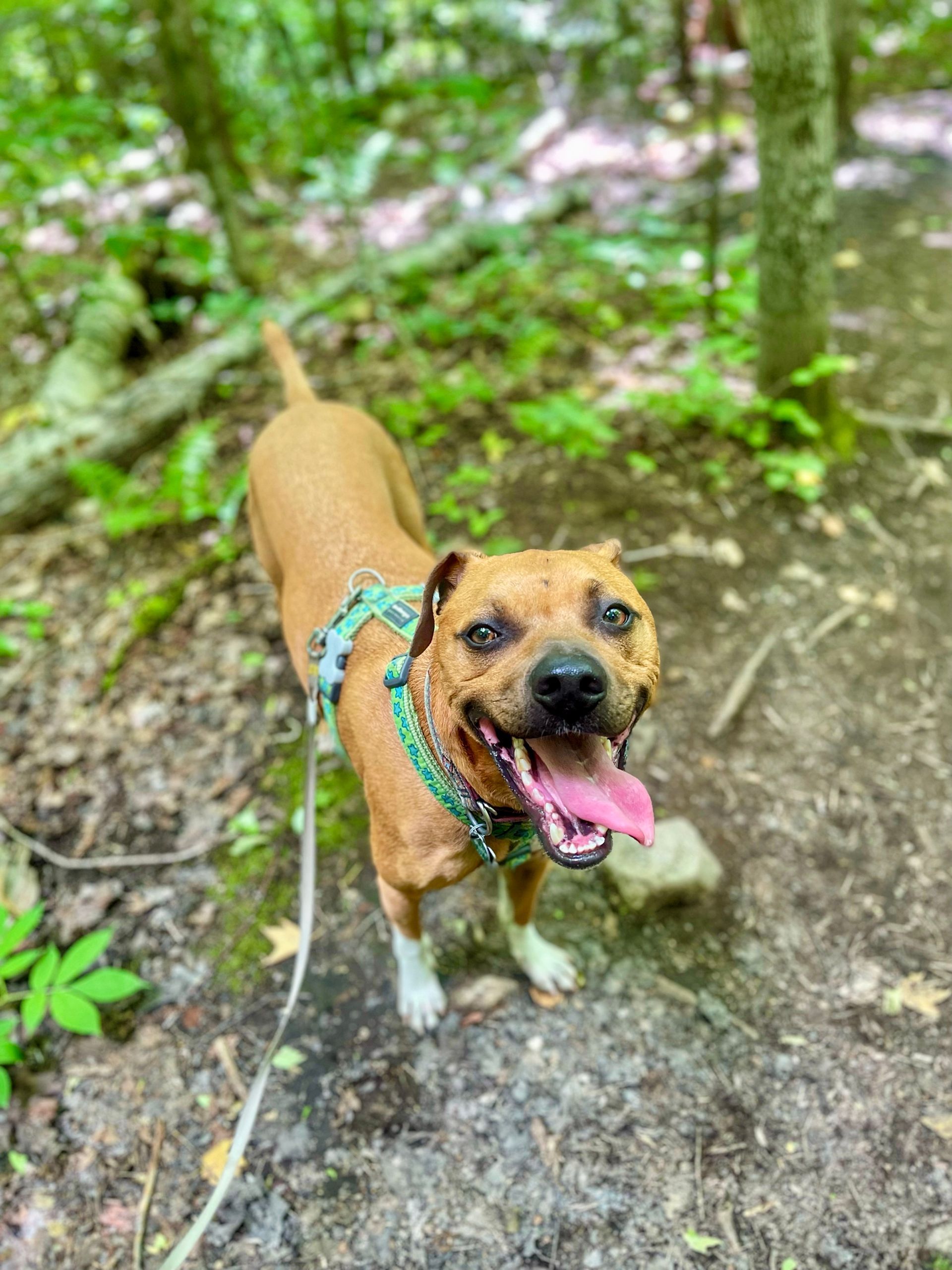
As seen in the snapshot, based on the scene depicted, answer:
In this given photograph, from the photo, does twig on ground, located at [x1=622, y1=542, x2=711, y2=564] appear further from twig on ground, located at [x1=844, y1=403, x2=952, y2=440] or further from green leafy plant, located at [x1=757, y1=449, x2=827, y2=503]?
twig on ground, located at [x1=844, y1=403, x2=952, y2=440]

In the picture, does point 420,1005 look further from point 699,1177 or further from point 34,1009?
point 34,1009

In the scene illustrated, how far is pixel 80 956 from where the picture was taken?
8.80 ft

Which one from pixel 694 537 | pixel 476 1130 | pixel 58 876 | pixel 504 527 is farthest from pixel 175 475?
pixel 476 1130

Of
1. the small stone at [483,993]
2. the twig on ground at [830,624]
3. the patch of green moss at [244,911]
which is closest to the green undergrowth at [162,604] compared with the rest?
the patch of green moss at [244,911]

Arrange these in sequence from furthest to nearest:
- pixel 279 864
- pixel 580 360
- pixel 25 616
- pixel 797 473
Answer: pixel 580 360
pixel 25 616
pixel 797 473
pixel 279 864

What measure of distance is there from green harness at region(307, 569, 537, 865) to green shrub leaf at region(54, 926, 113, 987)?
1.06 metres

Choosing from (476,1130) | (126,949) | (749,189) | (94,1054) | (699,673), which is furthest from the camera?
(749,189)

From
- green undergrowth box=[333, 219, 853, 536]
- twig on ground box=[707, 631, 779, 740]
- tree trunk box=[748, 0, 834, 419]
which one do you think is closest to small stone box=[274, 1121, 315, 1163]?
twig on ground box=[707, 631, 779, 740]

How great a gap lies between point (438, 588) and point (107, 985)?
180 cm

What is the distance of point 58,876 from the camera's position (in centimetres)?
353

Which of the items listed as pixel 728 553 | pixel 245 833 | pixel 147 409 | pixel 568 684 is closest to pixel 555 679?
pixel 568 684

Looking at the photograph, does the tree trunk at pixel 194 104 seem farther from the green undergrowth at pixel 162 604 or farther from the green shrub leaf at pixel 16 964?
the green shrub leaf at pixel 16 964

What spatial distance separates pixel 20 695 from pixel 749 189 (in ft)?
25.6

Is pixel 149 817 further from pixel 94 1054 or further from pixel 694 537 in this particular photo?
pixel 694 537
